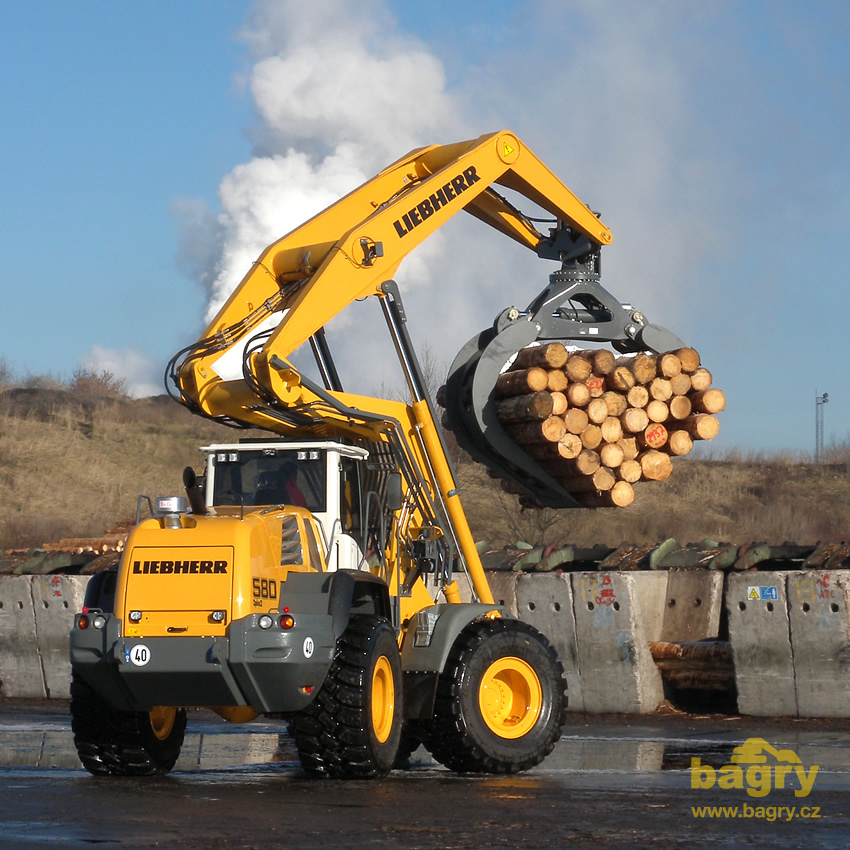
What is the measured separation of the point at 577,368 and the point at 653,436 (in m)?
1.02

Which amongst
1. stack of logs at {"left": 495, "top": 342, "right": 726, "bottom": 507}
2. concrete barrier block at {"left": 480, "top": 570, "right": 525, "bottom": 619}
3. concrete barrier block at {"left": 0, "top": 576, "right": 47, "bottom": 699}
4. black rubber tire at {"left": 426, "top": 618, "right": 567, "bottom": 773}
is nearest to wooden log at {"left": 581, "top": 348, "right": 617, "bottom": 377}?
stack of logs at {"left": 495, "top": 342, "right": 726, "bottom": 507}

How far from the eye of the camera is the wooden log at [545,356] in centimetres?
1228

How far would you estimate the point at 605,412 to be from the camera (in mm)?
12375

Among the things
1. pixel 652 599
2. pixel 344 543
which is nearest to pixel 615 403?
pixel 344 543

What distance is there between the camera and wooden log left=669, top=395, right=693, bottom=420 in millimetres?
12734

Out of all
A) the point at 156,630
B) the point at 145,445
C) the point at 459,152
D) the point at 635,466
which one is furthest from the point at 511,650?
the point at 145,445

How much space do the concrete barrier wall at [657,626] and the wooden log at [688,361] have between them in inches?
138

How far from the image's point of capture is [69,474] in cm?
4303

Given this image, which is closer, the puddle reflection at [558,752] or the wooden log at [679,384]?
the puddle reflection at [558,752]

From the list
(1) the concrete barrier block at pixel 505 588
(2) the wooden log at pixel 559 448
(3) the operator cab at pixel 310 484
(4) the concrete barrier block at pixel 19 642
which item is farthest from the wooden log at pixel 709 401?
(4) the concrete barrier block at pixel 19 642

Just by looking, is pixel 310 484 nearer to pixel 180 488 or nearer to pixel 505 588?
pixel 505 588

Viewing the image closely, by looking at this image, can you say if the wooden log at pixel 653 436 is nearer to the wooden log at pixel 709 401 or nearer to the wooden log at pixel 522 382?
the wooden log at pixel 709 401

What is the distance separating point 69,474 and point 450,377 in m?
32.3

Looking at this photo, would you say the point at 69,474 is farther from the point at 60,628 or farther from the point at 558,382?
the point at 558,382
